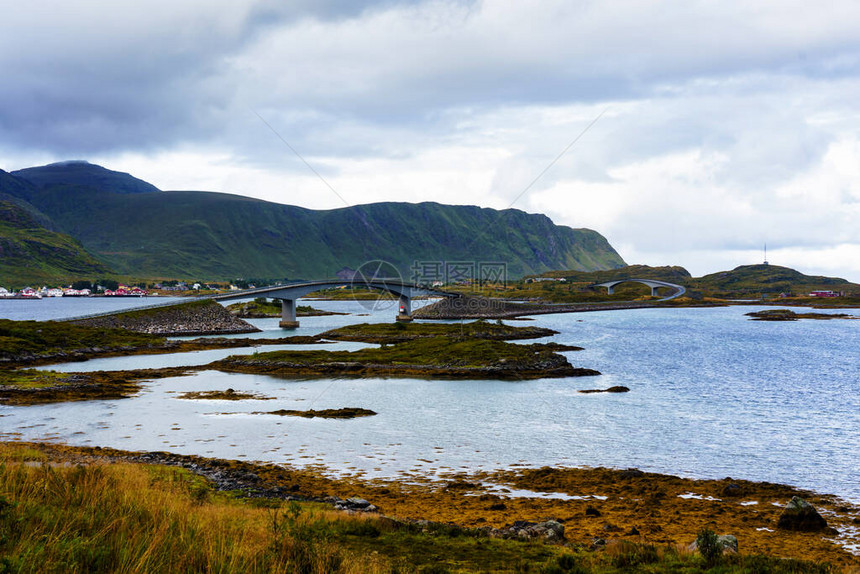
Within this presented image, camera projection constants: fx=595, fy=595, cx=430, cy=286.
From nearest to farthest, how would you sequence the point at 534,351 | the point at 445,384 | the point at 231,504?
the point at 231,504 → the point at 445,384 → the point at 534,351

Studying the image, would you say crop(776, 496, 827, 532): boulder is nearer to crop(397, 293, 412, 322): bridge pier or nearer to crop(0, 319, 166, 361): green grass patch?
crop(0, 319, 166, 361): green grass patch

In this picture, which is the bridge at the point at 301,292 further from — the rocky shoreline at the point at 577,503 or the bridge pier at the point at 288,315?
the rocky shoreline at the point at 577,503

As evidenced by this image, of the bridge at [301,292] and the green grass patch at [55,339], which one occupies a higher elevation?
the bridge at [301,292]

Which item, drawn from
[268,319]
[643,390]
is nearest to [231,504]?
[643,390]

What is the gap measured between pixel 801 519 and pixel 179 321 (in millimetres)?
116866

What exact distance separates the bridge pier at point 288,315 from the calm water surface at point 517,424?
6551 centimetres

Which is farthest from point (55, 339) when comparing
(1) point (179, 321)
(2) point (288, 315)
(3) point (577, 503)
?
(3) point (577, 503)

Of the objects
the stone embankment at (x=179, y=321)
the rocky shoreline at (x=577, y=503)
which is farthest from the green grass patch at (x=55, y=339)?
the rocky shoreline at (x=577, y=503)

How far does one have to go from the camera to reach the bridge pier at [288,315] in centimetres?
13812

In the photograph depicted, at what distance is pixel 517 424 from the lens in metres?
41.2

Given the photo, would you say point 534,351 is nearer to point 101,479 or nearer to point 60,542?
point 101,479

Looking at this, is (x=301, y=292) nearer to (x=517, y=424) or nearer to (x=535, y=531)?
(x=517, y=424)

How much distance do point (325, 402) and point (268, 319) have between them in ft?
420

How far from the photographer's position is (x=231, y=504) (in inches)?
777
